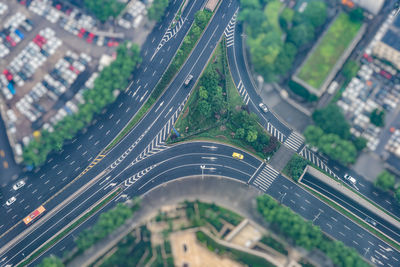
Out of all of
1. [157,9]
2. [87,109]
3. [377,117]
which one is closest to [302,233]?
[377,117]

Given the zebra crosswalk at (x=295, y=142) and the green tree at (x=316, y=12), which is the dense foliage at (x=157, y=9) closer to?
the green tree at (x=316, y=12)

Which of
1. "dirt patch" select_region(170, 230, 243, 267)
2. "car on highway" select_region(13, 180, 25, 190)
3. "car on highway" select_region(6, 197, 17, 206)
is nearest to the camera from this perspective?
"dirt patch" select_region(170, 230, 243, 267)

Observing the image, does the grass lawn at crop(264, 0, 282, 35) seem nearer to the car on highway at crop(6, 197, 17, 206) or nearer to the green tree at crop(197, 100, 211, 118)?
the green tree at crop(197, 100, 211, 118)

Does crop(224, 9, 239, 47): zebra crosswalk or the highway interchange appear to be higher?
crop(224, 9, 239, 47): zebra crosswalk

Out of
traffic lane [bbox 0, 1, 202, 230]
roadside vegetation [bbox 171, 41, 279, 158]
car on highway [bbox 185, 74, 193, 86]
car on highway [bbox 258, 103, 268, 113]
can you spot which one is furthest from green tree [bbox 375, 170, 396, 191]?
traffic lane [bbox 0, 1, 202, 230]

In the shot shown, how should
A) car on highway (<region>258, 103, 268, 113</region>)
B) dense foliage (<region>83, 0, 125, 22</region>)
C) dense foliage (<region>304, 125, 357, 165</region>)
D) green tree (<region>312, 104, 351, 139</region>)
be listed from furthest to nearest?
car on highway (<region>258, 103, 268, 113</region>)
dense foliage (<region>83, 0, 125, 22</region>)
green tree (<region>312, 104, 351, 139</region>)
dense foliage (<region>304, 125, 357, 165</region>)

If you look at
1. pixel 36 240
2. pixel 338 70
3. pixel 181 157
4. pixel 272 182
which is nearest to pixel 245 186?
pixel 272 182
